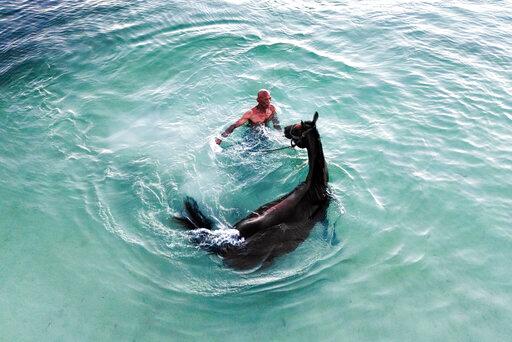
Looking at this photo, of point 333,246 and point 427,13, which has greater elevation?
point 427,13

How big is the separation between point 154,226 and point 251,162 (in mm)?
2453

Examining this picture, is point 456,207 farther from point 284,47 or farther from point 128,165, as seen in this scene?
point 284,47

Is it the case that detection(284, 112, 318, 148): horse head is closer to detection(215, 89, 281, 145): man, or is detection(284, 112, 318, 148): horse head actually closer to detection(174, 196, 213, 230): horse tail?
detection(174, 196, 213, 230): horse tail

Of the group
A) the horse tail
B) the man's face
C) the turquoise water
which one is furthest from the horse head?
the man's face

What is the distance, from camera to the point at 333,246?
22.0 ft

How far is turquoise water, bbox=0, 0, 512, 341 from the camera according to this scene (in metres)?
5.87

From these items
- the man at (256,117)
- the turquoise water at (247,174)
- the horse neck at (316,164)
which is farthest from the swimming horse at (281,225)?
the man at (256,117)

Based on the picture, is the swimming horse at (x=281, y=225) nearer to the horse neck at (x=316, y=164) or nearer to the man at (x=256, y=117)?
the horse neck at (x=316, y=164)

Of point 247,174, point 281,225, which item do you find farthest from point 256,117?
point 281,225

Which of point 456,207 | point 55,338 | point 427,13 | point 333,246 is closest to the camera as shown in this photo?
point 55,338

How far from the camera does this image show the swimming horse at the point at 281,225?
6.03m

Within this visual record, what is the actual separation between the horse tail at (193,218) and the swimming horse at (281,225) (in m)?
0.30

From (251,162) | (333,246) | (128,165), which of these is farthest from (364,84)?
(128,165)

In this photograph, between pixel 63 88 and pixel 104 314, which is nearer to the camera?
pixel 104 314
